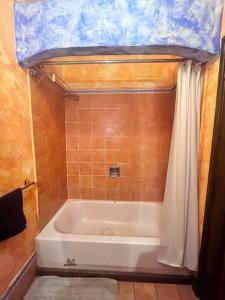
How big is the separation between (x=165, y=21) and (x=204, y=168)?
1.04m

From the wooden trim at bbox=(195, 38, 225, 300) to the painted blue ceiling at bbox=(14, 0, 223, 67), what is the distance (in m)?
0.20

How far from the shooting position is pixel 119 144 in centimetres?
223

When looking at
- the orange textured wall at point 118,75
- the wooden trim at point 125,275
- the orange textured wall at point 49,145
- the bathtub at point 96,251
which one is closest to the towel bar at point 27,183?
the orange textured wall at point 49,145

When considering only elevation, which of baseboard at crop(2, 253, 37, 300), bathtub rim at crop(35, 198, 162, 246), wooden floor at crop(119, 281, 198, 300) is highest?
bathtub rim at crop(35, 198, 162, 246)

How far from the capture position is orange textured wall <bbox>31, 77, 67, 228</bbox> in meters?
1.55

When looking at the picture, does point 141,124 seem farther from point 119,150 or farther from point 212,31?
point 212,31

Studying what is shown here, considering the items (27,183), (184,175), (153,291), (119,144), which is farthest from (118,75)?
(153,291)

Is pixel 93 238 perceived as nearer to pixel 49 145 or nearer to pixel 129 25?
pixel 49 145

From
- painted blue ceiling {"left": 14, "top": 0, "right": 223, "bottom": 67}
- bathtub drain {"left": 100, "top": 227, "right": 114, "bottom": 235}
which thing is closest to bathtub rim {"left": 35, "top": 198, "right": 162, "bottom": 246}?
bathtub drain {"left": 100, "top": 227, "right": 114, "bottom": 235}

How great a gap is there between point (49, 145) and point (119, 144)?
2.85 feet

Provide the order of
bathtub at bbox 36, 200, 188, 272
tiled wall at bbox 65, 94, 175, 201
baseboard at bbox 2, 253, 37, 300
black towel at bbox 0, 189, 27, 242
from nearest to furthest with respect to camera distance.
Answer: black towel at bbox 0, 189, 27, 242
baseboard at bbox 2, 253, 37, 300
bathtub at bbox 36, 200, 188, 272
tiled wall at bbox 65, 94, 175, 201

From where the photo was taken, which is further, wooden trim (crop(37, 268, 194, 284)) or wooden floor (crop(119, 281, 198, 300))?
wooden trim (crop(37, 268, 194, 284))

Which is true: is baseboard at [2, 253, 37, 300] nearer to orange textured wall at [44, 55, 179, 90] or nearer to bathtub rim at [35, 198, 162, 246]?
bathtub rim at [35, 198, 162, 246]

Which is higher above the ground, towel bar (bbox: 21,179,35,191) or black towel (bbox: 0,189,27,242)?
towel bar (bbox: 21,179,35,191)
